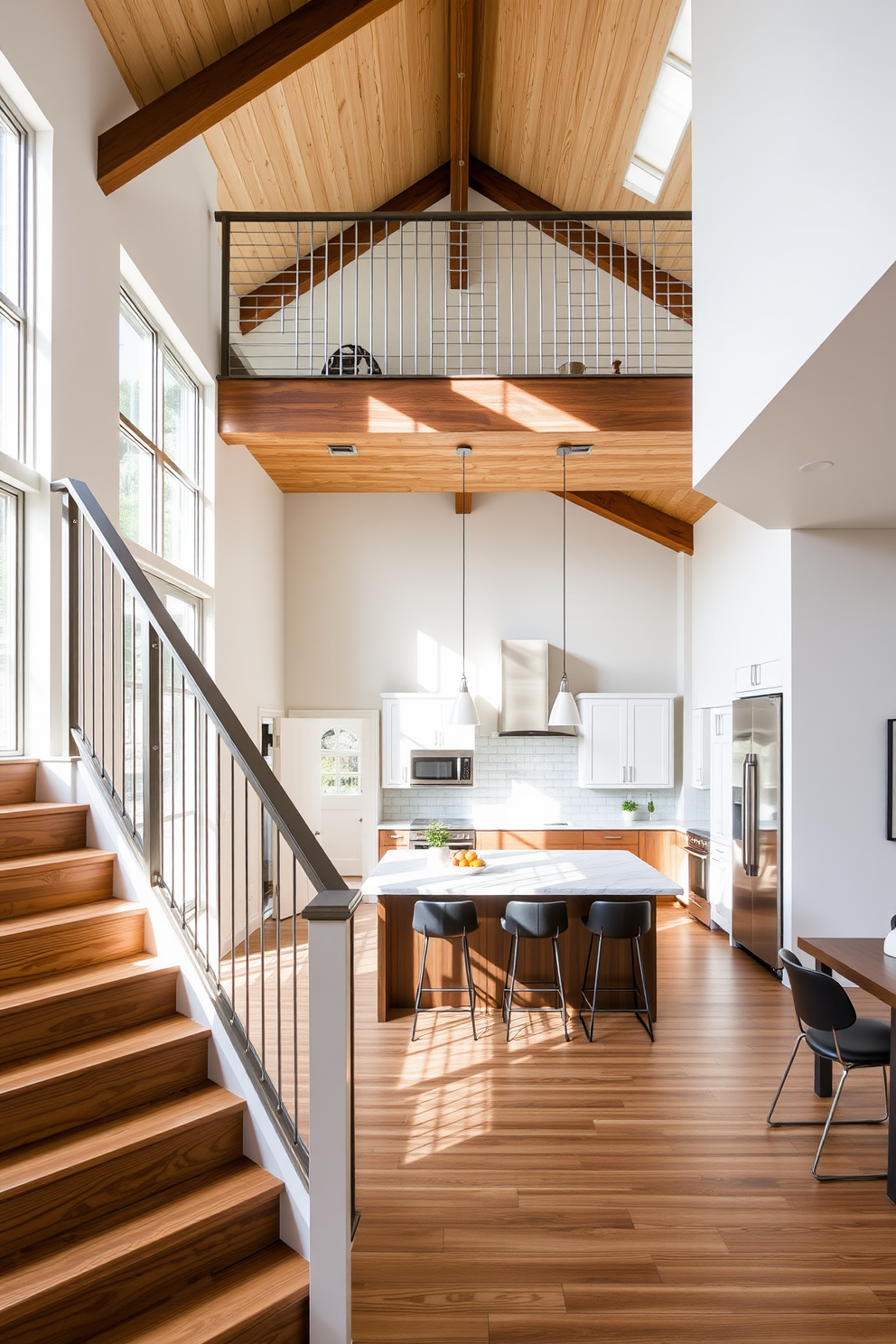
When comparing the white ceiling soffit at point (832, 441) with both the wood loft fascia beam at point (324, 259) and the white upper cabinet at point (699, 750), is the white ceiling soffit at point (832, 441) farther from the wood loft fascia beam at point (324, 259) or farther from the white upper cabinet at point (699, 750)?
the wood loft fascia beam at point (324, 259)

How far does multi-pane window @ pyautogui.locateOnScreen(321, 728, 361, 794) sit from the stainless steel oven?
10.4 ft

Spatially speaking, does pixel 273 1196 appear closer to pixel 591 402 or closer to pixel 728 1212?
pixel 728 1212

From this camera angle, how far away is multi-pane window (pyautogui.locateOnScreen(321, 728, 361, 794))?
856cm

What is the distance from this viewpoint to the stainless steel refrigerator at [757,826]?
18.8 feet

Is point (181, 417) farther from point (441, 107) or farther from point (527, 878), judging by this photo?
point (441, 107)

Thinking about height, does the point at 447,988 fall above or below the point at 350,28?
below

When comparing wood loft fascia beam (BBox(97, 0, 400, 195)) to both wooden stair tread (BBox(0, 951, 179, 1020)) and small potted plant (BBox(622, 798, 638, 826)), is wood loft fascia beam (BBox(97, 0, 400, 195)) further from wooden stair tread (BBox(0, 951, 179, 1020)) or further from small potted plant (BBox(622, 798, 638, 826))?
small potted plant (BBox(622, 798, 638, 826))

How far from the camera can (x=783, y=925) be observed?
5.64 meters

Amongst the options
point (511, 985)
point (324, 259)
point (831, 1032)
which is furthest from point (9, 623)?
point (324, 259)

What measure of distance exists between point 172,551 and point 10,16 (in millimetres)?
2791

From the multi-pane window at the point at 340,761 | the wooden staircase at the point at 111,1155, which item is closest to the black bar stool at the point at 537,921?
the wooden staircase at the point at 111,1155

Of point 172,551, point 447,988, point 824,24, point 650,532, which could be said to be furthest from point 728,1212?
point 650,532

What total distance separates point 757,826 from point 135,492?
15.0 ft

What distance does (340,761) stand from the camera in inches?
339
